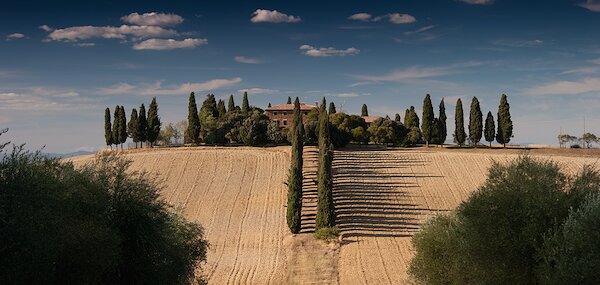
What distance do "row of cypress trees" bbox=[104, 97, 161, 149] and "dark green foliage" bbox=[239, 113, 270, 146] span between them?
1660 cm

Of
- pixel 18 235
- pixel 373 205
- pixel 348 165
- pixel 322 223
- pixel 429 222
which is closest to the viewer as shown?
pixel 18 235

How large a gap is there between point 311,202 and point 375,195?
7934 millimetres

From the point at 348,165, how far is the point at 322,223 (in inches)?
949

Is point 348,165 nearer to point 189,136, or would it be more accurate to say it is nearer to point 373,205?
point 373,205

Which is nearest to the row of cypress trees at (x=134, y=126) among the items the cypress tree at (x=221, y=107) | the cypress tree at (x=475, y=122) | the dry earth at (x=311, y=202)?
the dry earth at (x=311, y=202)

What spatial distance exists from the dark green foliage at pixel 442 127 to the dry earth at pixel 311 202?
14051mm

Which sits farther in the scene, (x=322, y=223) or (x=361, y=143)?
(x=361, y=143)

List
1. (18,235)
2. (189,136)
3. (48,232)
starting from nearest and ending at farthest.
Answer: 1. (18,235)
2. (48,232)
3. (189,136)

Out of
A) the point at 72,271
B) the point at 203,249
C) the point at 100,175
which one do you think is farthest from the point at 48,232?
the point at 203,249

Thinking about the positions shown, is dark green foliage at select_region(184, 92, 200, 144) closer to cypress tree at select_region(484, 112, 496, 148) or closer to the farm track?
the farm track

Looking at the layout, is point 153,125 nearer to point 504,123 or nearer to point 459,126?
point 459,126

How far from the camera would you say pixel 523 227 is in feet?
73.6

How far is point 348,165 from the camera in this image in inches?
2904

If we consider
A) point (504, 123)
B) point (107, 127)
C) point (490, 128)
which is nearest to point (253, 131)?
point (107, 127)
